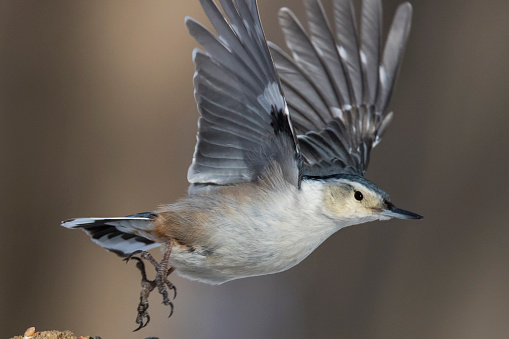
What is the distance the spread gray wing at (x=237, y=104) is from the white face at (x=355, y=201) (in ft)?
0.44

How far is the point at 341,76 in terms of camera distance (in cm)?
234

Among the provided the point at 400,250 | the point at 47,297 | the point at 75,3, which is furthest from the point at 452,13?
the point at 47,297

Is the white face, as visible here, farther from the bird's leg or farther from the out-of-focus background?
the out-of-focus background

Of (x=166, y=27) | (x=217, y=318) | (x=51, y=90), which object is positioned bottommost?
(x=217, y=318)

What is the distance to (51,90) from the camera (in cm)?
247

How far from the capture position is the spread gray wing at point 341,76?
2268 mm

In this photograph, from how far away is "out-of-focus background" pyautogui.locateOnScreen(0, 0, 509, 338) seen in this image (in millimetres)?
2459

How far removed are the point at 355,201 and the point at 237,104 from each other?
1.42 feet

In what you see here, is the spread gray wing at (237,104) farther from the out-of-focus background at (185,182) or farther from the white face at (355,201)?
the out-of-focus background at (185,182)

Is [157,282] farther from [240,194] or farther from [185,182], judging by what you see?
[185,182]

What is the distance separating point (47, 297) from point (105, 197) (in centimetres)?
45

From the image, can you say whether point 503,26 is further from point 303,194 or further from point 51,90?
point 51,90

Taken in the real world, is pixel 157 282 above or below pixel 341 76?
below

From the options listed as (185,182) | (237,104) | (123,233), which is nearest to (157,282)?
(123,233)
